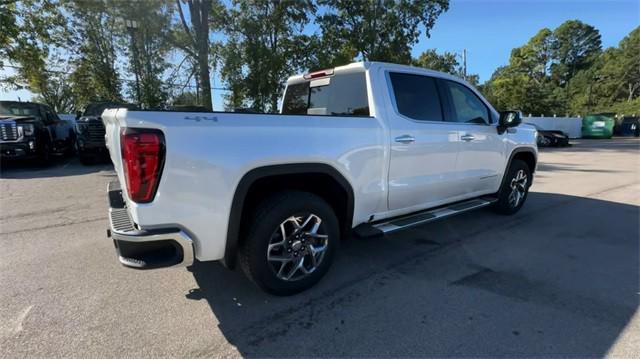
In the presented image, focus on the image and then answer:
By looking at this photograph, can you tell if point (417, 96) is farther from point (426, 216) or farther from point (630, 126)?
point (630, 126)

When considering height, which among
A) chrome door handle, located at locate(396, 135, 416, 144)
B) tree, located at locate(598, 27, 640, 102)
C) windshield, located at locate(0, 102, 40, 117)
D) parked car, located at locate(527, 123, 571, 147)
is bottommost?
parked car, located at locate(527, 123, 571, 147)

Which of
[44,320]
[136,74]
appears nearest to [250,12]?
[136,74]

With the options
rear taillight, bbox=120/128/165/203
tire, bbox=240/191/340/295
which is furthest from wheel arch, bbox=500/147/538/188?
rear taillight, bbox=120/128/165/203

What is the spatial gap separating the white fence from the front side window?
30.4 m

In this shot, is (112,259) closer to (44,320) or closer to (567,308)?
(44,320)

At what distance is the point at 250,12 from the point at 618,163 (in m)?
16.4

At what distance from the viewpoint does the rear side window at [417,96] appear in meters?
3.56

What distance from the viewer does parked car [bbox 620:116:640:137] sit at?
33.7 meters

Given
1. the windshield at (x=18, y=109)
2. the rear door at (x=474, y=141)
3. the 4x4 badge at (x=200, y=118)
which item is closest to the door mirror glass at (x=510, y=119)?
the rear door at (x=474, y=141)

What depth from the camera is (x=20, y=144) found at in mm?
9422

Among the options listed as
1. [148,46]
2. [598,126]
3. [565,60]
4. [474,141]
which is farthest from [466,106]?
[565,60]

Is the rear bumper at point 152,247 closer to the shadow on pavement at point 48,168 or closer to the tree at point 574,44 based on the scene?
the shadow on pavement at point 48,168

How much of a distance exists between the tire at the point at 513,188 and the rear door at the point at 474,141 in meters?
0.37

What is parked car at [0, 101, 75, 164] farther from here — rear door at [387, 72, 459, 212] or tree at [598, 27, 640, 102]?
tree at [598, 27, 640, 102]
